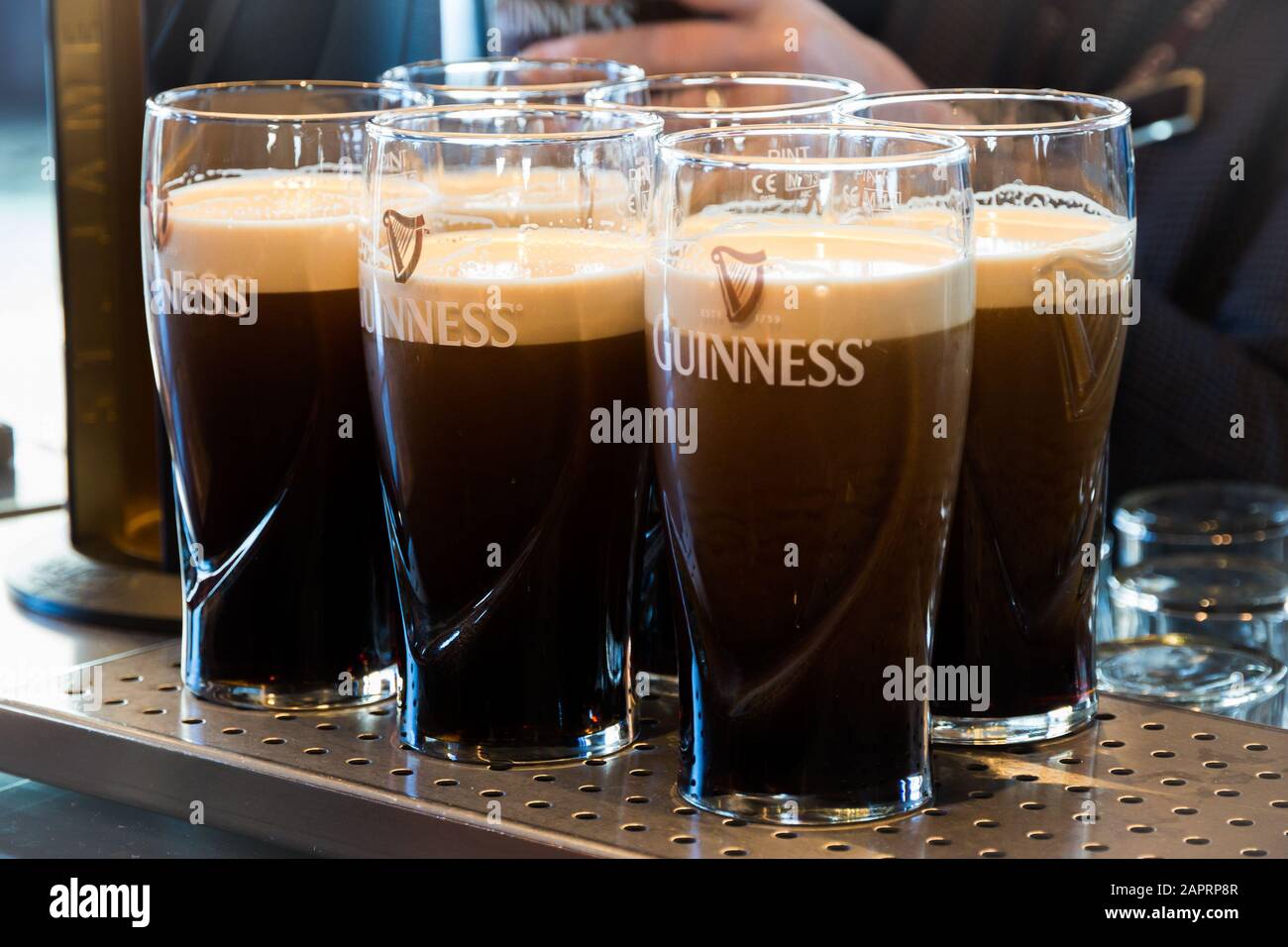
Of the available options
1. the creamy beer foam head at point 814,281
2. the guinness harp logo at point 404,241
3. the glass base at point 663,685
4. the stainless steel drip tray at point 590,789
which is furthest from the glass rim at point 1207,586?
the guinness harp logo at point 404,241

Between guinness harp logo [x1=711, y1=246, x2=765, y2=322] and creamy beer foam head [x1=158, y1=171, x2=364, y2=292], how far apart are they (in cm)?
23

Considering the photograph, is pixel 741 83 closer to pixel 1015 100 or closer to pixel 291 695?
pixel 1015 100

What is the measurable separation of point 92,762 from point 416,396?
26 cm

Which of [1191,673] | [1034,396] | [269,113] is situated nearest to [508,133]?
[269,113]

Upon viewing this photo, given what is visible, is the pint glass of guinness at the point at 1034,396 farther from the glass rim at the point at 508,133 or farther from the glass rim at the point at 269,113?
the glass rim at the point at 269,113

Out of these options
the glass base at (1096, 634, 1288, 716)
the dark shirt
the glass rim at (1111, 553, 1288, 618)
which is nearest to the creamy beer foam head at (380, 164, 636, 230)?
the glass base at (1096, 634, 1288, 716)

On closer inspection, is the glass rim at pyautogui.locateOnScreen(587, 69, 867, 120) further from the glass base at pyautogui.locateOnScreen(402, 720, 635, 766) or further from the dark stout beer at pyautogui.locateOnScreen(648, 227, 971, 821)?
the glass base at pyautogui.locateOnScreen(402, 720, 635, 766)

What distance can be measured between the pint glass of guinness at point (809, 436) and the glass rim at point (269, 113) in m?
0.22

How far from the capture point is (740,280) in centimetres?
72

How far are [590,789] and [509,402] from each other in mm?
178

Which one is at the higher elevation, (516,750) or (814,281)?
(814,281)

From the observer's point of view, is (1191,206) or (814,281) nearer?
(814,281)
